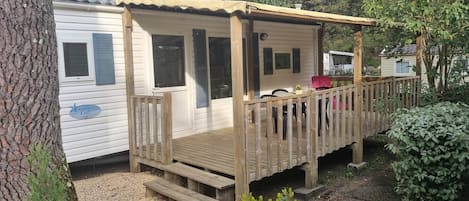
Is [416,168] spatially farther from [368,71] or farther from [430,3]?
[368,71]

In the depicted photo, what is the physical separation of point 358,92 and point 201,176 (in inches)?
113

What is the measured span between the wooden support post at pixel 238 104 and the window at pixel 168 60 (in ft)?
7.98

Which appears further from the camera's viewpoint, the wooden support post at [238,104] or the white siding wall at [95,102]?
the white siding wall at [95,102]

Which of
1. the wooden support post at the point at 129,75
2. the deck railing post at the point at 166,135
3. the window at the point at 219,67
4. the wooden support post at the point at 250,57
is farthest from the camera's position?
the wooden support post at the point at 250,57

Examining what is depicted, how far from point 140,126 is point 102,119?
0.55m

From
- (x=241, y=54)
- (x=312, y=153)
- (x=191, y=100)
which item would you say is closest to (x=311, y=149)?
(x=312, y=153)

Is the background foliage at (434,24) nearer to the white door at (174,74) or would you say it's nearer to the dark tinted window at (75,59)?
the white door at (174,74)

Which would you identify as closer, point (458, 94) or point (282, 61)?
point (458, 94)

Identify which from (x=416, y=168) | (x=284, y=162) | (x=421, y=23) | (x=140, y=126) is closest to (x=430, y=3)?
(x=421, y=23)

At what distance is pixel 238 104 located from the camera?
412cm

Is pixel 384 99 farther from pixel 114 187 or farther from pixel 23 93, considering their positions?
pixel 23 93

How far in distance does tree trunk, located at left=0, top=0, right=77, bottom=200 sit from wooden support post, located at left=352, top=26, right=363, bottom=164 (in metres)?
4.59

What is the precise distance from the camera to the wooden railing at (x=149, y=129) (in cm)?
516

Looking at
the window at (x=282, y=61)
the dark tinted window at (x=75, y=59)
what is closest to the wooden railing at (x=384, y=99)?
the window at (x=282, y=61)
